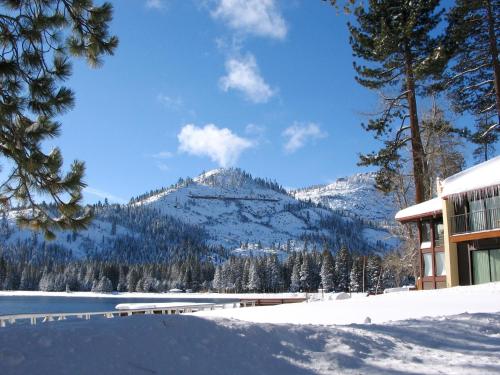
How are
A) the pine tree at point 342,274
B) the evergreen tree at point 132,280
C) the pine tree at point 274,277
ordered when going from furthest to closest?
the evergreen tree at point 132,280
the pine tree at point 274,277
the pine tree at point 342,274

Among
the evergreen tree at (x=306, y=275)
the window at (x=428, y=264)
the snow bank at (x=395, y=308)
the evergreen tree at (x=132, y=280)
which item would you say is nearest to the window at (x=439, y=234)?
the window at (x=428, y=264)

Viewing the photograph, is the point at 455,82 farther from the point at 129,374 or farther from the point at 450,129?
the point at 129,374

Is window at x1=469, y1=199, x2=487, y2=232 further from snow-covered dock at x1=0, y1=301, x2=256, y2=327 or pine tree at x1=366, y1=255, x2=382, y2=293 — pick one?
pine tree at x1=366, y1=255, x2=382, y2=293

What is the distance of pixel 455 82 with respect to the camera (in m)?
21.8

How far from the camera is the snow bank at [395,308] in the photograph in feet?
44.7

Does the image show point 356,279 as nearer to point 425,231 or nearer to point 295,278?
point 295,278

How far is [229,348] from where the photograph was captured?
6.41 meters

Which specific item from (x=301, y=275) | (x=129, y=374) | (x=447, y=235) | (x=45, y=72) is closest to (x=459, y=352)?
(x=129, y=374)

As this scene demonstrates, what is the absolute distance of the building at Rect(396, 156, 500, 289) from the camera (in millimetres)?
21391

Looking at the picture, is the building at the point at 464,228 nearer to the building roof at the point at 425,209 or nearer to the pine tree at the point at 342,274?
the building roof at the point at 425,209

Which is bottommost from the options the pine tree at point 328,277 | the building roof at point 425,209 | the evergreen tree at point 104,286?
the evergreen tree at point 104,286

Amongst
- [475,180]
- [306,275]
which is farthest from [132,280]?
[475,180]

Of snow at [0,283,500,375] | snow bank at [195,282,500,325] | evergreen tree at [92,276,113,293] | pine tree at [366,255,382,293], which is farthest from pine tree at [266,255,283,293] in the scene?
snow at [0,283,500,375]

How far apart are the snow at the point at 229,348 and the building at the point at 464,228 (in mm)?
14415
